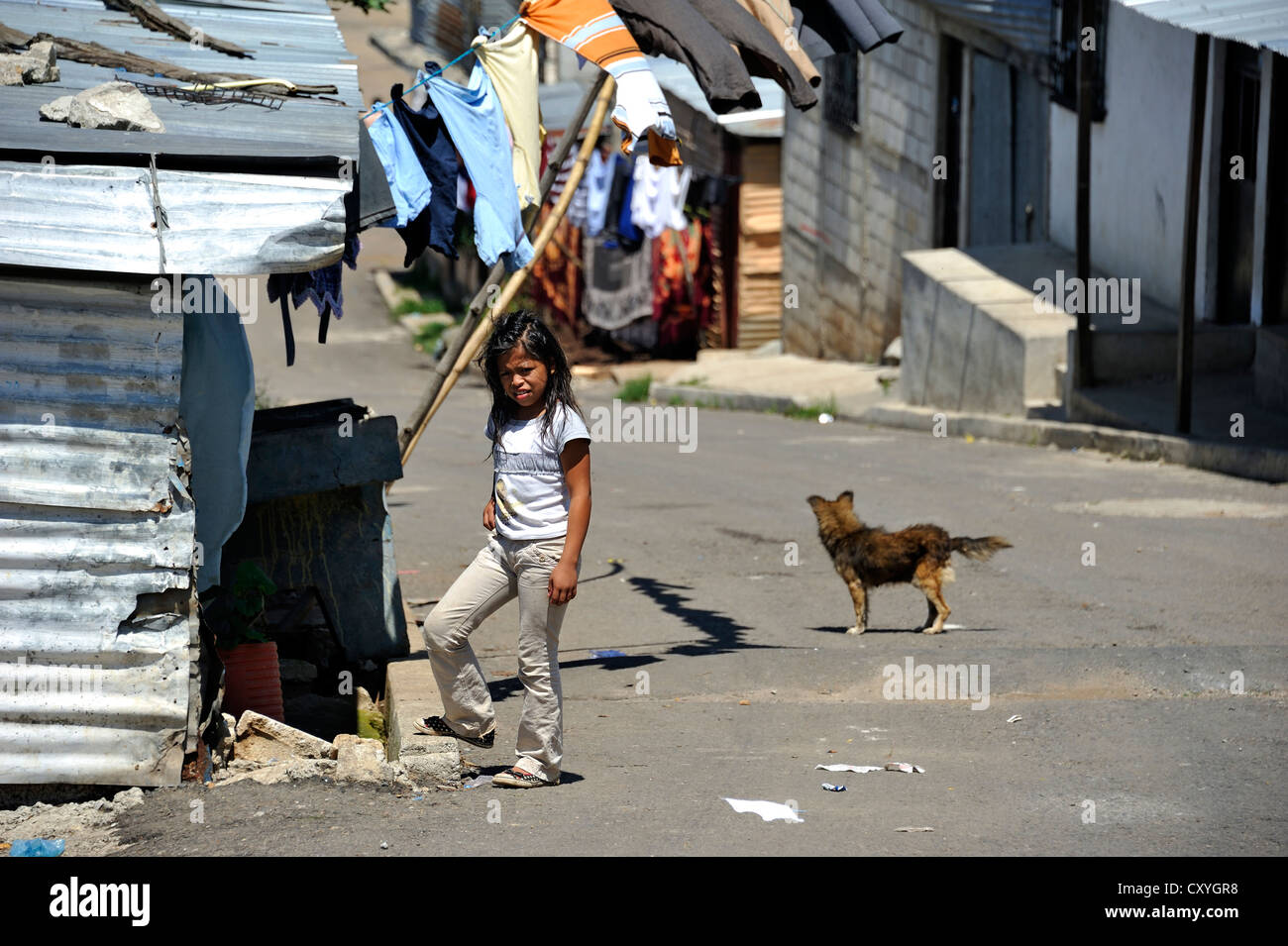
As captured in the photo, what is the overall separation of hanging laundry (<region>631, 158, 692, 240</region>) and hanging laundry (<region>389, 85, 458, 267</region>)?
16.1 m

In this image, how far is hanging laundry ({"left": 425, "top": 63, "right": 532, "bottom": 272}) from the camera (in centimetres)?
720

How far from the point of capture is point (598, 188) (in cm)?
2372

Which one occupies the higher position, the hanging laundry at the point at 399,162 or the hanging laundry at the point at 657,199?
the hanging laundry at the point at 399,162

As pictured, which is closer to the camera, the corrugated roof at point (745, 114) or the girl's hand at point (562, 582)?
the girl's hand at point (562, 582)

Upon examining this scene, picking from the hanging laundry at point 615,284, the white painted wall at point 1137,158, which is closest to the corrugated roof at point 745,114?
the hanging laundry at point 615,284

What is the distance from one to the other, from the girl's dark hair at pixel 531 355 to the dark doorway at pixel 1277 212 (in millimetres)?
10493

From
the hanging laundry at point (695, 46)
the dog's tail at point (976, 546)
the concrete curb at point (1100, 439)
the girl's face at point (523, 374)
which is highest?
the hanging laundry at point (695, 46)

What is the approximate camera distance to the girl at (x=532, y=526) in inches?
213

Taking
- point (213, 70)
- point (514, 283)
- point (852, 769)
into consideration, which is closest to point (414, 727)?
point (852, 769)

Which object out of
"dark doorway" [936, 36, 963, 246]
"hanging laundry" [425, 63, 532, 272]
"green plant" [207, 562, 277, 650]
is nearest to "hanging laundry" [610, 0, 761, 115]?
"hanging laundry" [425, 63, 532, 272]

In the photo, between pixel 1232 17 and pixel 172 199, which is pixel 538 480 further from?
pixel 1232 17

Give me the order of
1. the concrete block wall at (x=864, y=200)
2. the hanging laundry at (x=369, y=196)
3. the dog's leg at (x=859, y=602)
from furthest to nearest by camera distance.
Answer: the concrete block wall at (x=864, y=200) < the dog's leg at (x=859, y=602) < the hanging laundry at (x=369, y=196)

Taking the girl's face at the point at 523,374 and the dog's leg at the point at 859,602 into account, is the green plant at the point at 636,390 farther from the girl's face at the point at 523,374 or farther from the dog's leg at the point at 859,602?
the girl's face at the point at 523,374

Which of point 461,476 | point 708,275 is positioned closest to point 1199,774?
point 461,476
